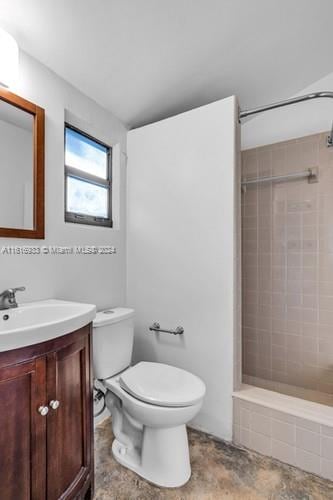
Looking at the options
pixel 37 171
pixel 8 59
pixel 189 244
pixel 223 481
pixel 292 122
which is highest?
pixel 292 122

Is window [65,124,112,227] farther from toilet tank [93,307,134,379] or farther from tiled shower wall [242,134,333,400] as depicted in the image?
tiled shower wall [242,134,333,400]

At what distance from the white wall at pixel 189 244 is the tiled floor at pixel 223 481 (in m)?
0.19

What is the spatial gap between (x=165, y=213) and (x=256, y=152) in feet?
3.70

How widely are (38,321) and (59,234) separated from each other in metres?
0.53

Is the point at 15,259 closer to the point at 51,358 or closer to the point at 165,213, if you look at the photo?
the point at 51,358

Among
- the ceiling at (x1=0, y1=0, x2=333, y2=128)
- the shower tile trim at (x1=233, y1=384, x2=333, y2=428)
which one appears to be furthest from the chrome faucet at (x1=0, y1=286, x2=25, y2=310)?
the shower tile trim at (x1=233, y1=384, x2=333, y2=428)

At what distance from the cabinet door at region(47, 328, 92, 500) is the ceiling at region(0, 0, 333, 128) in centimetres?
148

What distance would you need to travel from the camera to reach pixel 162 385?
141 cm

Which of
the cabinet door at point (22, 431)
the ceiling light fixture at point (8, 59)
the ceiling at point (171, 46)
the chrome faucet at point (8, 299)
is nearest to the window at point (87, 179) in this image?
the ceiling at point (171, 46)

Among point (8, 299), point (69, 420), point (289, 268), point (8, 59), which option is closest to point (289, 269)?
point (289, 268)

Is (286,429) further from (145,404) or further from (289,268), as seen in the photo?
(289,268)

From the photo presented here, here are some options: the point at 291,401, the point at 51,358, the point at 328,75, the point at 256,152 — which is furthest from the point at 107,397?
the point at 328,75

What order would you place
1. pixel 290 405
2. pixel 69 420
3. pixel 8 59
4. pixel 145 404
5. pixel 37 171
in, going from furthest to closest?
pixel 290 405 < pixel 37 171 < pixel 145 404 < pixel 8 59 < pixel 69 420

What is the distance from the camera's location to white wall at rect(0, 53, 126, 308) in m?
1.36
